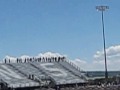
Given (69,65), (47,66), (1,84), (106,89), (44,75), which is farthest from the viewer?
(69,65)

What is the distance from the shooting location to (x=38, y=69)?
320 ft

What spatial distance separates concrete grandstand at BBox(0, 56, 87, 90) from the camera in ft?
276

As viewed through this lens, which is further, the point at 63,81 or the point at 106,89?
the point at 63,81

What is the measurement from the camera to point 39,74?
A: 94.2 m

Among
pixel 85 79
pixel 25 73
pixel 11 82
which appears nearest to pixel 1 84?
pixel 11 82

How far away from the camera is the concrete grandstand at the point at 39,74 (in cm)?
8425

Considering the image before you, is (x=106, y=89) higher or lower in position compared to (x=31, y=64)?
lower

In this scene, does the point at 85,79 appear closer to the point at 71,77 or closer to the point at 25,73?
the point at 71,77

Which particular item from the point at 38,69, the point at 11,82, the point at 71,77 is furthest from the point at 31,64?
the point at 11,82

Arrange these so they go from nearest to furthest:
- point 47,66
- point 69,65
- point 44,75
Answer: point 44,75
point 47,66
point 69,65

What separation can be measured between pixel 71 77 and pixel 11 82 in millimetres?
19000

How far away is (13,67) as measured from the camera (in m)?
94.1

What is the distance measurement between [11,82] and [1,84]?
2.42m

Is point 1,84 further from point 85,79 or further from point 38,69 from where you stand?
point 85,79
